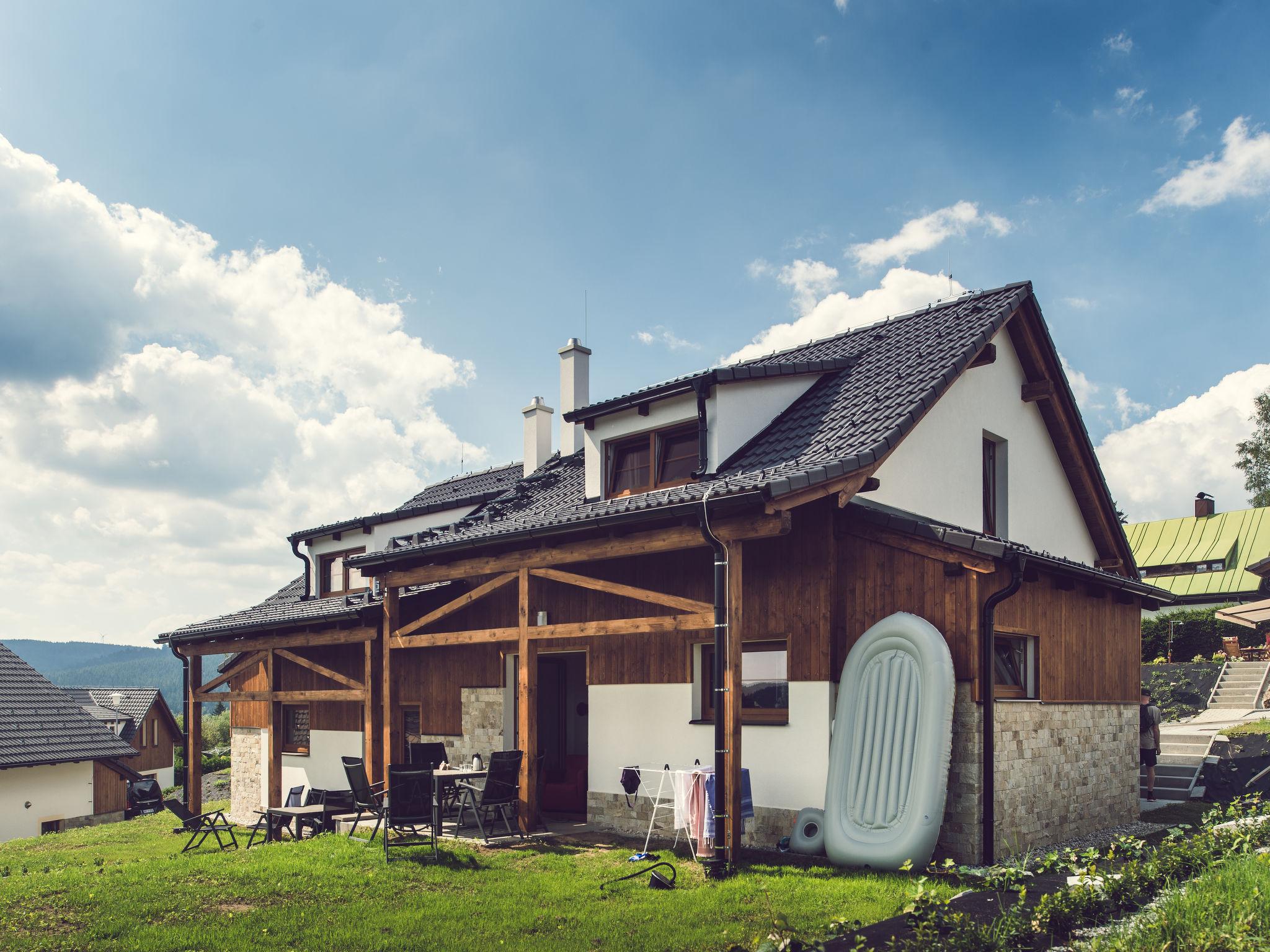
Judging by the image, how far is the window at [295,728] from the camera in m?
18.2

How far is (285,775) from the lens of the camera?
18.2m

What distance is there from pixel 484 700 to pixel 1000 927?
9511mm

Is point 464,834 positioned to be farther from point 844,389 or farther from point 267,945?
point 844,389

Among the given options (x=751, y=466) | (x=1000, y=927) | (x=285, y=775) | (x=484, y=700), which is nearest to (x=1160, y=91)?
(x=751, y=466)

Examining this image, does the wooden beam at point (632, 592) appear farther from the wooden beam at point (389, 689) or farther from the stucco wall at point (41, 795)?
the stucco wall at point (41, 795)

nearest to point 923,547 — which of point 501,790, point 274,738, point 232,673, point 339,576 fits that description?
point 501,790

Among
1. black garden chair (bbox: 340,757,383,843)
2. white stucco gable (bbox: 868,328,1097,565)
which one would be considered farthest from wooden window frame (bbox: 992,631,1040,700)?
black garden chair (bbox: 340,757,383,843)

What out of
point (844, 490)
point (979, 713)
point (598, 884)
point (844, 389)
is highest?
point (844, 389)

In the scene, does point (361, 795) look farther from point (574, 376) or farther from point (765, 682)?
point (574, 376)

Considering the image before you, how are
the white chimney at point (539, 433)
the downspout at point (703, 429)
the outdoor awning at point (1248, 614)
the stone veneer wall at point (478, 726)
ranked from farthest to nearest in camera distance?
1. the outdoor awning at point (1248, 614)
2. the white chimney at point (539, 433)
3. the stone veneer wall at point (478, 726)
4. the downspout at point (703, 429)

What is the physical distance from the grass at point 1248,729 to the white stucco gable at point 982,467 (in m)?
6.28

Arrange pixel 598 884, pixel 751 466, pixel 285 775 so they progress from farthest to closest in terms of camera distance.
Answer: pixel 285 775 → pixel 751 466 → pixel 598 884

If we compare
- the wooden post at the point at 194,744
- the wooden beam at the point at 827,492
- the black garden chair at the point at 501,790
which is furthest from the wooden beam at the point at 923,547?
the wooden post at the point at 194,744

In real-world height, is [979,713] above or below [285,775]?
above
